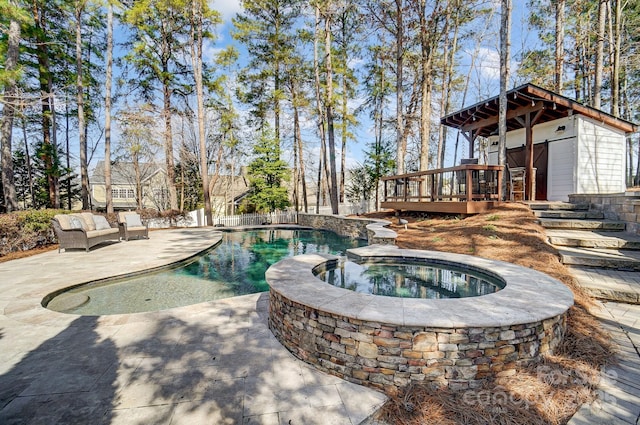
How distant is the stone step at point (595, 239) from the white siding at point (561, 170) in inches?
158

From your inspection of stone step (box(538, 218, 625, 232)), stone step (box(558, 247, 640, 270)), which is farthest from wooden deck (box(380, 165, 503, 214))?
stone step (box(558, 247, 640, 270))

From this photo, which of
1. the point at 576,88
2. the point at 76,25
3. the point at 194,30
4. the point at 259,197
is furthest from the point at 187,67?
the point at 576,88

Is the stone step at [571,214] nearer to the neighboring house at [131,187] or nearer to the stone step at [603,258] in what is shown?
the stone step at [603,258]

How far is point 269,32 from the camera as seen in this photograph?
1602 centimetres

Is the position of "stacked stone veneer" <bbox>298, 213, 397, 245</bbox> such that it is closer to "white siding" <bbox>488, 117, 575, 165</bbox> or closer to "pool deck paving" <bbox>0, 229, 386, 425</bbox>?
"pool deck paving" <bbox>0, 229, 386, 425</bbox>

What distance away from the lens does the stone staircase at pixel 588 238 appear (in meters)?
4.30

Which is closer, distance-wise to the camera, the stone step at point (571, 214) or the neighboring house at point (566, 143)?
the stone step at point (571, 214)

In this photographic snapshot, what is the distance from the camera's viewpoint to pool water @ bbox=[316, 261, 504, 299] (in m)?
3.28

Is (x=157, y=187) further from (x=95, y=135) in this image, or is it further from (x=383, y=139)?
(x=383, y=139)

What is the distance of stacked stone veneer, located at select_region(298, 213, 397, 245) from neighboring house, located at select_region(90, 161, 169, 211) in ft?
50.2

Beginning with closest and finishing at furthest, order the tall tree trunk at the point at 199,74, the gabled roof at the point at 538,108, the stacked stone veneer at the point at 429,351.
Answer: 1. the stacked stone veneer at the point at 429,351
2. the gabled roof at the point at 538,108
3. the tall tree trunk at the point at 199,74

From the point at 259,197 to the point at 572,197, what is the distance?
13.7 metres

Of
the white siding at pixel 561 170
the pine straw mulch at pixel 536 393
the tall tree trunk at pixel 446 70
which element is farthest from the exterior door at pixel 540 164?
the pine straw mulch at pixel 536 393

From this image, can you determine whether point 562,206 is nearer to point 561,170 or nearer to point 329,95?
point 561,170
